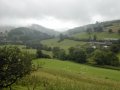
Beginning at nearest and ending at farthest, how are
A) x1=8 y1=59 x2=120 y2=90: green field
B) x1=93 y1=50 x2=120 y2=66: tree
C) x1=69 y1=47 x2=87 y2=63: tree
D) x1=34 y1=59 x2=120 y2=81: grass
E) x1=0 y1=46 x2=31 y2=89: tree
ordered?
1. x1=0 y1=46 x2=31 y2=89: tree
2. x1=8 y1=59 x2=120 y2=90: green field
3. x1=34 y1=59 x2=120 y2=81: grass
4. x1=93 y1=50 x2=120 y2=66: tree
5. x1=69 y1=47 x2=87 y2=63: tree

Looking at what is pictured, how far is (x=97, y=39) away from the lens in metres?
199

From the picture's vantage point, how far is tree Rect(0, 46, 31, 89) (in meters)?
26.5

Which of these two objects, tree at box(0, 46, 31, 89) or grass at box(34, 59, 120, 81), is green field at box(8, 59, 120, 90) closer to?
tree at box(0, 46, 31, 89)

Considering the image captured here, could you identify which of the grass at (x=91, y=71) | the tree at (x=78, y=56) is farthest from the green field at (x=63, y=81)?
the tree at (x=78, y=56)

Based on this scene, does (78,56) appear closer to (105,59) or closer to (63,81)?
(105,59)

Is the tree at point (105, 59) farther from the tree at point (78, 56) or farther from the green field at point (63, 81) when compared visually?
the green field at point (63, 81)

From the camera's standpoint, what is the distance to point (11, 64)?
2695 cm

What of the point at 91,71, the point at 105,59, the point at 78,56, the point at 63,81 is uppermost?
the point at 63,81

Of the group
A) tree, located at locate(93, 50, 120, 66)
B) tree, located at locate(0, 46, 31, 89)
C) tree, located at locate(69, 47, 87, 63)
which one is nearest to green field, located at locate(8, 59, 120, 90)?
tree, located at locate(0, 46, 31, 89)

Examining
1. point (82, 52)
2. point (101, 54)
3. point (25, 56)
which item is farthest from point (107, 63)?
point (25, 56)

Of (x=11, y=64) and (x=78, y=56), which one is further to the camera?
(x=78, y=56)

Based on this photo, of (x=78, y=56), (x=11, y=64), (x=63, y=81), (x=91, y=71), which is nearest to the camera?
(x=11, y=64)

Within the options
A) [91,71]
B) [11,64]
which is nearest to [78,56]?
[91,71]

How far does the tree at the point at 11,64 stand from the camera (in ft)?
87.0
